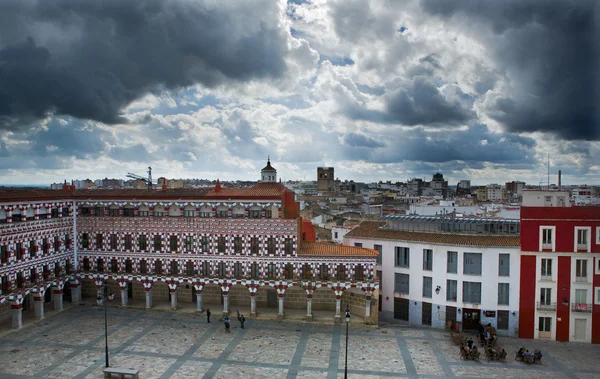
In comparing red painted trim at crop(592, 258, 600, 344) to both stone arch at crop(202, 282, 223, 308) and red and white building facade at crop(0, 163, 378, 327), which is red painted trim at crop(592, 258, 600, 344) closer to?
red and white building facade at crop(0, 163, 378, 327)

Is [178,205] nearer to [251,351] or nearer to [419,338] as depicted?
[251,351]

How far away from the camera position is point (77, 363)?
33031 mm

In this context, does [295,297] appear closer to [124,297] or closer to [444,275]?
[444,275]

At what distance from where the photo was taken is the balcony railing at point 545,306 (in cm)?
3938

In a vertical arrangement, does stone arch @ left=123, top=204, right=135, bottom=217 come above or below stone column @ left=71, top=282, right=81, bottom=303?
above

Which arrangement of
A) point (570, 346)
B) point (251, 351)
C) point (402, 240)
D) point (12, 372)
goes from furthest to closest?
point (402, 240) < point (570, 346) < point (251, 351) < point (12, 372)

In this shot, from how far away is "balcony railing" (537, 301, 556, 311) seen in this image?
3938 centimetres

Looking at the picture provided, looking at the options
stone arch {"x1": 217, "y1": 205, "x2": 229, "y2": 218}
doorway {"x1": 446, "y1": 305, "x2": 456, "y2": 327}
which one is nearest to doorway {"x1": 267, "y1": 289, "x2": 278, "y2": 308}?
stone arch {"x1": 217, "y1": 205, "x2": 229, "y2": 218}

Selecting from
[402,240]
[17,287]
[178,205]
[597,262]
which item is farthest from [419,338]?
[17,287]

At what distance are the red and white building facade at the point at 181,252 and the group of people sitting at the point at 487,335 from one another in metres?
9.69

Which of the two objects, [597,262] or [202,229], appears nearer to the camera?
[597,262]

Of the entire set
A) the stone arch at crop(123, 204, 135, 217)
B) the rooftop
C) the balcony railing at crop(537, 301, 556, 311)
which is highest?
the stone arch at crop(123, 204, 135, 217)

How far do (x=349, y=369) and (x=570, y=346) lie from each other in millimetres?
20959

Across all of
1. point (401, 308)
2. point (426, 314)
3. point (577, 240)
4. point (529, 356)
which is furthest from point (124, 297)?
point (577, 240)
